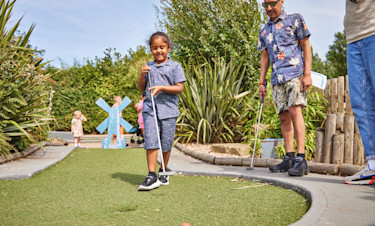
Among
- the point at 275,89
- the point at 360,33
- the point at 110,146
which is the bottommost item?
the point at 110,146

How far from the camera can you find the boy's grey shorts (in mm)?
3146

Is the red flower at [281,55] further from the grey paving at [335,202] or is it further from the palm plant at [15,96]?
the palm plant at [15,96]

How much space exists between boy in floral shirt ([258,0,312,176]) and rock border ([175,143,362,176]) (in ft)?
0.89

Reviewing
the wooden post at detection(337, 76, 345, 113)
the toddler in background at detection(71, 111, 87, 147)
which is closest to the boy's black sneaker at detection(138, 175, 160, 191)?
the wooden post at detection(337, 76, 345, 113)

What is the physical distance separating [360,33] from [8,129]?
A: 4265 millimetres

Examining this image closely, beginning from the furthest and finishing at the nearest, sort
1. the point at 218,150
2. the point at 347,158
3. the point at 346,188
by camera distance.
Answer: the point at 218,150, the point at 347,158, the point at 346,188

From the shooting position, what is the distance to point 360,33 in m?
2.53

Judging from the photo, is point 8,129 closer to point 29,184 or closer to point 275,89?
point 29,184

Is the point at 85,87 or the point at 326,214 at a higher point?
the point at 85,87

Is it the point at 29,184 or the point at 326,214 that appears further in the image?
the point at 29,184

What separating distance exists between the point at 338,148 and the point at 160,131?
2016 mm

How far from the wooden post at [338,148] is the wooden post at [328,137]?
0.17ft

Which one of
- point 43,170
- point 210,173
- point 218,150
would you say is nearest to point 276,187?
point 210,173

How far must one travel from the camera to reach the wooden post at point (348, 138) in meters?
3.83
